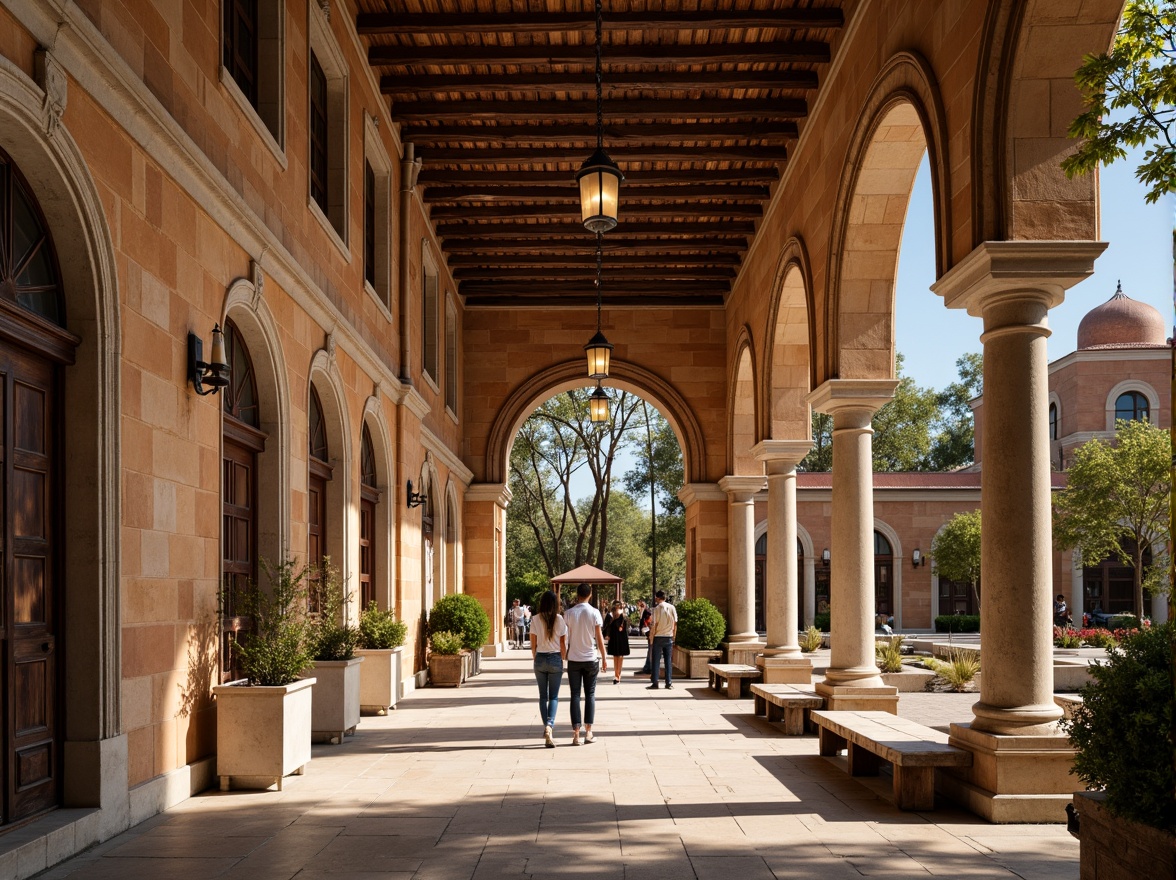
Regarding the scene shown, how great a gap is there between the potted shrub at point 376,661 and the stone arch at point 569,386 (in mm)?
10426

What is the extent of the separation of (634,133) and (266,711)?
9255mm

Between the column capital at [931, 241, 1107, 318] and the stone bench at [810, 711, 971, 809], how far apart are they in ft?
9.57

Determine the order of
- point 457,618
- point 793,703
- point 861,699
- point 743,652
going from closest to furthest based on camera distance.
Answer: point 861,699 < point 793,703 < point 457,618 < point 743,652

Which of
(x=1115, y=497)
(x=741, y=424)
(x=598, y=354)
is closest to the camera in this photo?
(x=598, y=354)

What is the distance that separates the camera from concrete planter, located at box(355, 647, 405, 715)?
1267cm

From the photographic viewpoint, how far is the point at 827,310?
11695mm

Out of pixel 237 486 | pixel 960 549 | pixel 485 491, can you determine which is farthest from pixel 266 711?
pixel 960 549

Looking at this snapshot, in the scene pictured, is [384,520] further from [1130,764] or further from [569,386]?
[1130,764]

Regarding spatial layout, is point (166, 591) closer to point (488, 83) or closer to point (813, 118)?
point (488, 83)

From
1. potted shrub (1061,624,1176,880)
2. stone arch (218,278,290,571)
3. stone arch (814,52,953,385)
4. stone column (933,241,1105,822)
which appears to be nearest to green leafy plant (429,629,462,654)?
stone arch (218,278,290,571)

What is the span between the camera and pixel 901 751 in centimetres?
718

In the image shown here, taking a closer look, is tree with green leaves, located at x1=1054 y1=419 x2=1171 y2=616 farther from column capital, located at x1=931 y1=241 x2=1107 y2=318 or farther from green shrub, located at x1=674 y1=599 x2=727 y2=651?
column capital, located at x1=931 y1=241 x2=1107 y2=318

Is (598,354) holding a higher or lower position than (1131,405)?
lower

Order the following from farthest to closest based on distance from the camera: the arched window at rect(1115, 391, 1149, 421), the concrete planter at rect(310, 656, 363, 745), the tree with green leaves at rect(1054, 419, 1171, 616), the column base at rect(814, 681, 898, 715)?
the arched window at rect(1115, 391, 1149, 421)
the tree with green leaves at rect(1054, 419, 1171, 616)
the column base at rect(814, 681, 898, 715)
the concrete planter at rect(310, 656, 363, 745)
